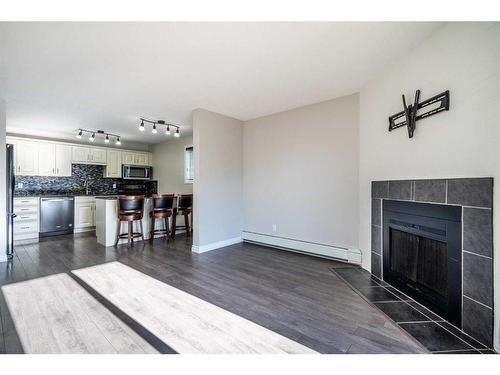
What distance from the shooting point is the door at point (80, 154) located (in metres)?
5.68

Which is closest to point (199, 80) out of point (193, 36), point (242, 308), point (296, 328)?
point (193, 36)

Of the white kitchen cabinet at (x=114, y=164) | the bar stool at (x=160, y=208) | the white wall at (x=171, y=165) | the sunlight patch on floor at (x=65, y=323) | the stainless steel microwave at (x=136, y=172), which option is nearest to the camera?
the sunlight patch on floor at (x=65, y=323)

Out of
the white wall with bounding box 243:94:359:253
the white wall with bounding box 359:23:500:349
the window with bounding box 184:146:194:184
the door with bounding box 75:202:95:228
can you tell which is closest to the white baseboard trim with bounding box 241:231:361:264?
the white wall with bounding box 243:94:359:253

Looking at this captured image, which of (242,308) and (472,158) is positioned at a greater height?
(472,158)

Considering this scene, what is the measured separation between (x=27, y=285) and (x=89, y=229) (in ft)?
11.8

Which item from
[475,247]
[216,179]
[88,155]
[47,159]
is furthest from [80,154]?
[475,247]

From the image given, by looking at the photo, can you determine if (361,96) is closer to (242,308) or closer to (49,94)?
(242,308)

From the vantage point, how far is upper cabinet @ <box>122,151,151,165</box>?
21.5ft

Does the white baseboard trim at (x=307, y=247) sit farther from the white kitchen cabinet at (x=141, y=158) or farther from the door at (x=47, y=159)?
the door at (x=47, y=159)

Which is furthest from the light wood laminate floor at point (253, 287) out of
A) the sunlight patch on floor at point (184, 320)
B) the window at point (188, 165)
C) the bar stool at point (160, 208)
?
the window at point (188, 165)

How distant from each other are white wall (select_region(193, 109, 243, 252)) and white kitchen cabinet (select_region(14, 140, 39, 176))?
13.8 ft

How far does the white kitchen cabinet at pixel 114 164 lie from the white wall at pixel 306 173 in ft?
13.4

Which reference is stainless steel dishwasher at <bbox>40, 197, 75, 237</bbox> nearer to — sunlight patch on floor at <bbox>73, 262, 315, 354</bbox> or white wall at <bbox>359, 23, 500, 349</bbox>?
sunlight patch on floor at <bbox>73, 262, 315, 354</bbox>
